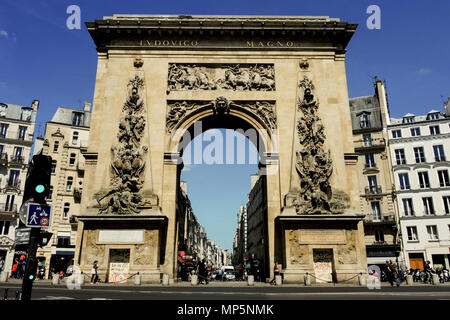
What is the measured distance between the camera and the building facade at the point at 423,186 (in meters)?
41.6

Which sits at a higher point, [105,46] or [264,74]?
[105,46]

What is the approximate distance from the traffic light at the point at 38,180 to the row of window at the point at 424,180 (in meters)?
47.2

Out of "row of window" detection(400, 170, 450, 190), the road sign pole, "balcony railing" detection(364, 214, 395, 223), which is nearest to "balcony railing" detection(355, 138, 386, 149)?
"row of window" detection(400, 170, 450, 190)

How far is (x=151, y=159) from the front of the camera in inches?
994

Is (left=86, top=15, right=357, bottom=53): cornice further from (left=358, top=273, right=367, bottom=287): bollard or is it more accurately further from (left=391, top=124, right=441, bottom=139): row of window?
(left=391, top=124, right=441, bottom=139): row of window

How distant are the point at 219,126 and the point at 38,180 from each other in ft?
78.8

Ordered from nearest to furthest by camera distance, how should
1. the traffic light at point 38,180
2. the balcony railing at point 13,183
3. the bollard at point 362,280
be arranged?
the traffic light at point 38,180
the bollard at point 362,280
the balcony railing at point 13,183

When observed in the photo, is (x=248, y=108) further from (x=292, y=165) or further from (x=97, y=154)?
(x=97, y=154)

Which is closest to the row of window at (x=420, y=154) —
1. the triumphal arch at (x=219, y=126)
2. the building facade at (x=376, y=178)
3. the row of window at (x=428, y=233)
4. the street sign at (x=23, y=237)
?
the building facade at (x=376, y=178)

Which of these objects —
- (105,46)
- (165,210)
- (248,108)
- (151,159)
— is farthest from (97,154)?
(248,108)

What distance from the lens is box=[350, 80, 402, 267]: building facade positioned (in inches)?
1654

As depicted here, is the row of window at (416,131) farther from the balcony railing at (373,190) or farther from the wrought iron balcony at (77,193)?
the wrought iron balcony at (77,193)

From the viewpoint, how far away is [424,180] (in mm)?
44625
